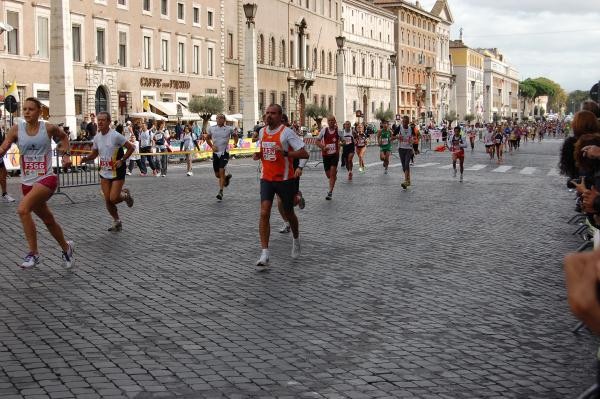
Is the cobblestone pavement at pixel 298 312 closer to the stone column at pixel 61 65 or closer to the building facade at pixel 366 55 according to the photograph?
the stone column at pixel 61 65

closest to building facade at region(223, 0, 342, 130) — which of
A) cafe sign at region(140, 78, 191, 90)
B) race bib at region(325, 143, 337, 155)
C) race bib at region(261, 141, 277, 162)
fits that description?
cafe sign at region(140, 78, 191, 90)

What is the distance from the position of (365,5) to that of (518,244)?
8808 centimetres

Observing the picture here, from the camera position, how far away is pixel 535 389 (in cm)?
543

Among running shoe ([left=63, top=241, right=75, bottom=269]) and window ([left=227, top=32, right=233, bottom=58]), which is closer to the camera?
running shoe ([left=63, top=241, right=75, bottom=269])

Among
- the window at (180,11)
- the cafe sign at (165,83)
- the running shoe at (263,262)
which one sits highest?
the window at (180,11)

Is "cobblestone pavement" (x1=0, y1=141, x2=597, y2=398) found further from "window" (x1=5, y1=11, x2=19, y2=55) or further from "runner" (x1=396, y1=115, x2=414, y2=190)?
"window" (x1=5, y1=11, x2=19, y2=55)

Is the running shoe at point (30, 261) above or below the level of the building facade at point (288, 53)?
below

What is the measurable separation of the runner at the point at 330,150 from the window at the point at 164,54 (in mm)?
35099

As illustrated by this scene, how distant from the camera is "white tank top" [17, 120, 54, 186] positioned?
9.78 meters

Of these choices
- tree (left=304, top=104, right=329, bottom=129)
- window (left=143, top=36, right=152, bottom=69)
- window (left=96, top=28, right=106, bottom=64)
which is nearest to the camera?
window (left=96, top=28, right=106, bottom=64)

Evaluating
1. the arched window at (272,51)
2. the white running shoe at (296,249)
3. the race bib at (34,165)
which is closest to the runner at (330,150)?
the white running shoe at (296,249)

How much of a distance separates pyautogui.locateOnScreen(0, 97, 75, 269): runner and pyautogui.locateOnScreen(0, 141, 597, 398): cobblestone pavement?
0.87 feet

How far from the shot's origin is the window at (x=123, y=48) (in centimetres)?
4928

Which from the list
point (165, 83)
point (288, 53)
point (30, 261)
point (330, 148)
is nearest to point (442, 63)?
point (288, 53)
